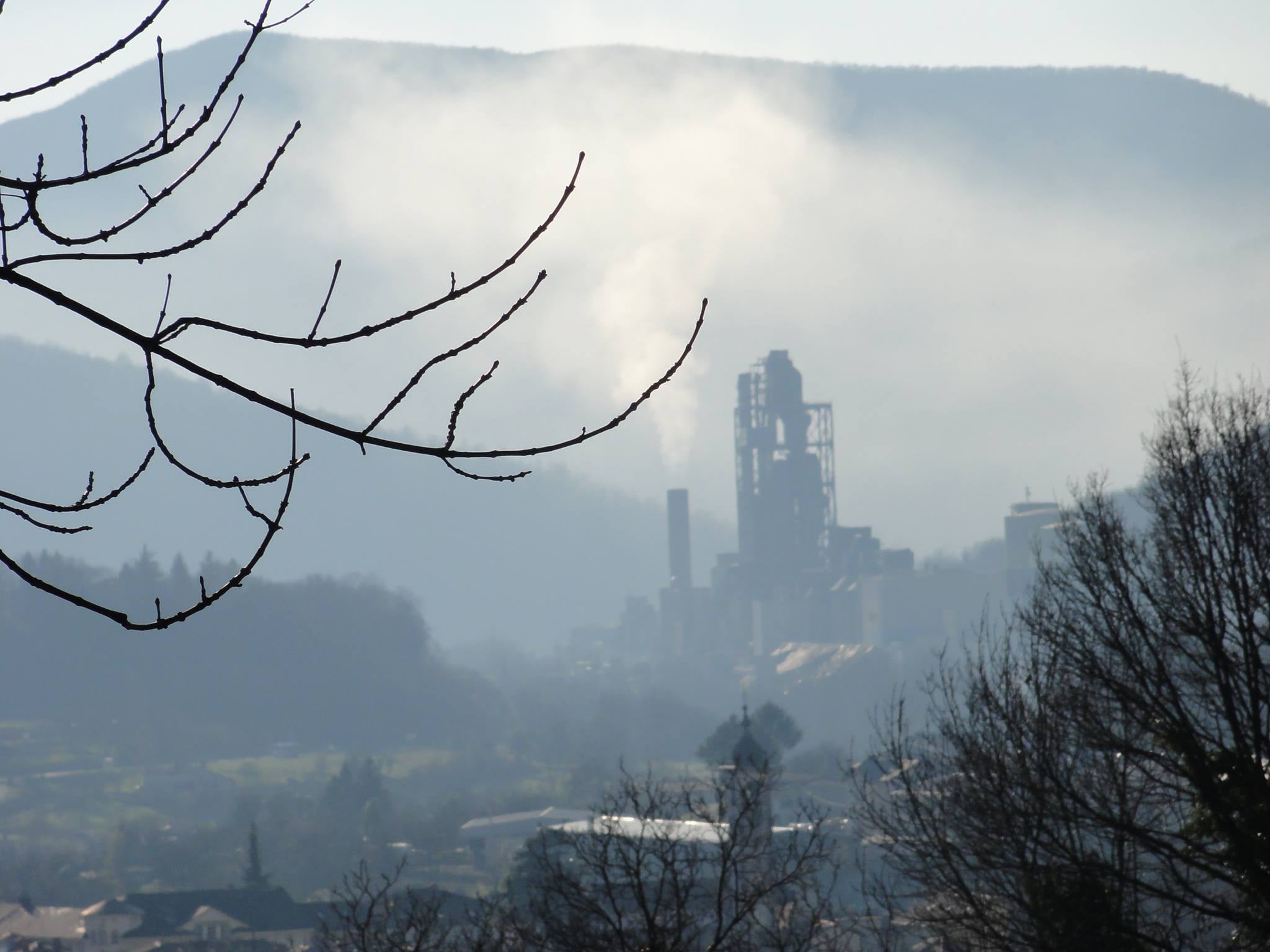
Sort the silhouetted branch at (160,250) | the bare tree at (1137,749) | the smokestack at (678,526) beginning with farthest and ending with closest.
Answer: the smokestack at (678,526)
the bare tree at (1137,749)
the silhouetted branch at (160,250)

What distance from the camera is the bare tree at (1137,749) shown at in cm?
806

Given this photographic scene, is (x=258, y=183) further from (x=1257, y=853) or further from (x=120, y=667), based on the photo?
(x=120, y=667)

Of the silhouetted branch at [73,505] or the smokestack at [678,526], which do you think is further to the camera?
the smokestack at [678,526]

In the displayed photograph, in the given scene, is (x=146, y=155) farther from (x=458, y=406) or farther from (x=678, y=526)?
(x=678, y=526)

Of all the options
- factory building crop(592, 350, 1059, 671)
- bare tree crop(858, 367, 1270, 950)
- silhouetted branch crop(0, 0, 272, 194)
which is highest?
factory building crop(592, 350, 1059, 671)

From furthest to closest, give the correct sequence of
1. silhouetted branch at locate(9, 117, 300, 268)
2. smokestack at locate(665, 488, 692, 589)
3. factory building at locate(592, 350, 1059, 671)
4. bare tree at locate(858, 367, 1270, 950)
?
1. smokestack at locate(665, 488, 692, 589)
2. factory building at locate(592, 350, 1059, 671)
3. bare tree at locate(858, 367, 1270, 950)
4. silhouetted branch at locate(9, 117, 300, 268)

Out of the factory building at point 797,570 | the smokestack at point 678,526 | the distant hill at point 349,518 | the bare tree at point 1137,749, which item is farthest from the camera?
the distant hill at point 349,518

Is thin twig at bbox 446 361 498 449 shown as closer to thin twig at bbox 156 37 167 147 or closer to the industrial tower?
thin twig at bbox 156 37 167 147

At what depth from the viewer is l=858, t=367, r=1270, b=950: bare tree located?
806 centimetres

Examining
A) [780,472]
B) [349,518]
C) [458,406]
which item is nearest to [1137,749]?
[458,406]

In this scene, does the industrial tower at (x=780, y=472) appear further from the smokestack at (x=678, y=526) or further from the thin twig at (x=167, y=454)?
the thin twig at (x=167, y=454)

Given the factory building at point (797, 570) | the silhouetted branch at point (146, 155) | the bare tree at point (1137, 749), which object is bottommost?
the bare tree at point (1137, 749)

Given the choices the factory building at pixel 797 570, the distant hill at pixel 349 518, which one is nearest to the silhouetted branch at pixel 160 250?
the factory building at pixel 797 570

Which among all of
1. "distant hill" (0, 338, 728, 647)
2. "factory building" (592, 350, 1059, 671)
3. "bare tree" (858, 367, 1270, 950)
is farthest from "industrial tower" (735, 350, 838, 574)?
"bare tree" (858, 367, 1270, 950)
